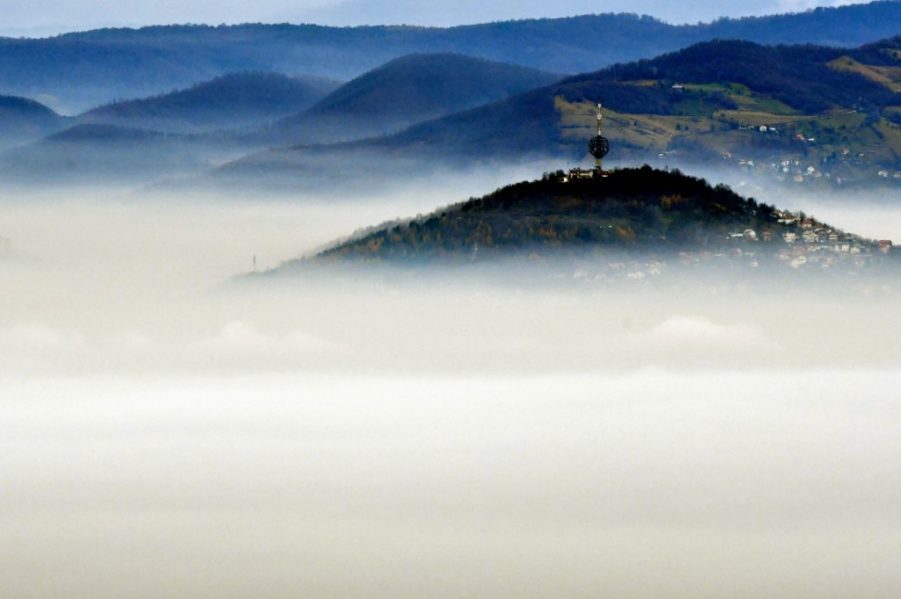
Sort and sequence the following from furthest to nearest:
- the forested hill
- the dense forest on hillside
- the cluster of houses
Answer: the cluster of houses, the forested hill, the dense forest on hillside

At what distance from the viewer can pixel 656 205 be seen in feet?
619

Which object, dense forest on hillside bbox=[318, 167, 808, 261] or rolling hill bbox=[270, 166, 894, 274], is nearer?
dense forest on hillside bbox=[318, 167, 808, 261]

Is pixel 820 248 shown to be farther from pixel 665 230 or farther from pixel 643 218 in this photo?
pixel 643 218

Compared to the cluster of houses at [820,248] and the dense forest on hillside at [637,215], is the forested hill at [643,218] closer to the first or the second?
the dense forest on hillside at [637,215]


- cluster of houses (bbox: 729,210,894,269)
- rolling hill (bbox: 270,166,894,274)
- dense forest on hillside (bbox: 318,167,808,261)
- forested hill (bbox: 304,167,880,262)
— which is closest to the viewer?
dense forest on hillside (bbox: 318,167,808,261)

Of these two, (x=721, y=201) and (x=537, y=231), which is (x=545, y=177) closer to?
(x=537, y=231)

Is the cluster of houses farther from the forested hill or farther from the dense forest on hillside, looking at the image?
the dense forest on hillside

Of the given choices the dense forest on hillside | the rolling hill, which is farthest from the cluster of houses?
the dense forest on hillside

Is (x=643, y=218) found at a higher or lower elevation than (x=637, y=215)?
lower

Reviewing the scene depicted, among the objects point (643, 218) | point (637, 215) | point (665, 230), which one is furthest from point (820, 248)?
point (637, 215)

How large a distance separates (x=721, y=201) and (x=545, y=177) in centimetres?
1852

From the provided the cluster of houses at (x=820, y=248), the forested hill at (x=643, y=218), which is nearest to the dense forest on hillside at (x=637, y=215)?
the forested hill at (x=643, y=218)

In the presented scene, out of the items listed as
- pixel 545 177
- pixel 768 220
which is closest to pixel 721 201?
pixel 768 220

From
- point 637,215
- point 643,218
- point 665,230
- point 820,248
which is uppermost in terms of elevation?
point 637,215
